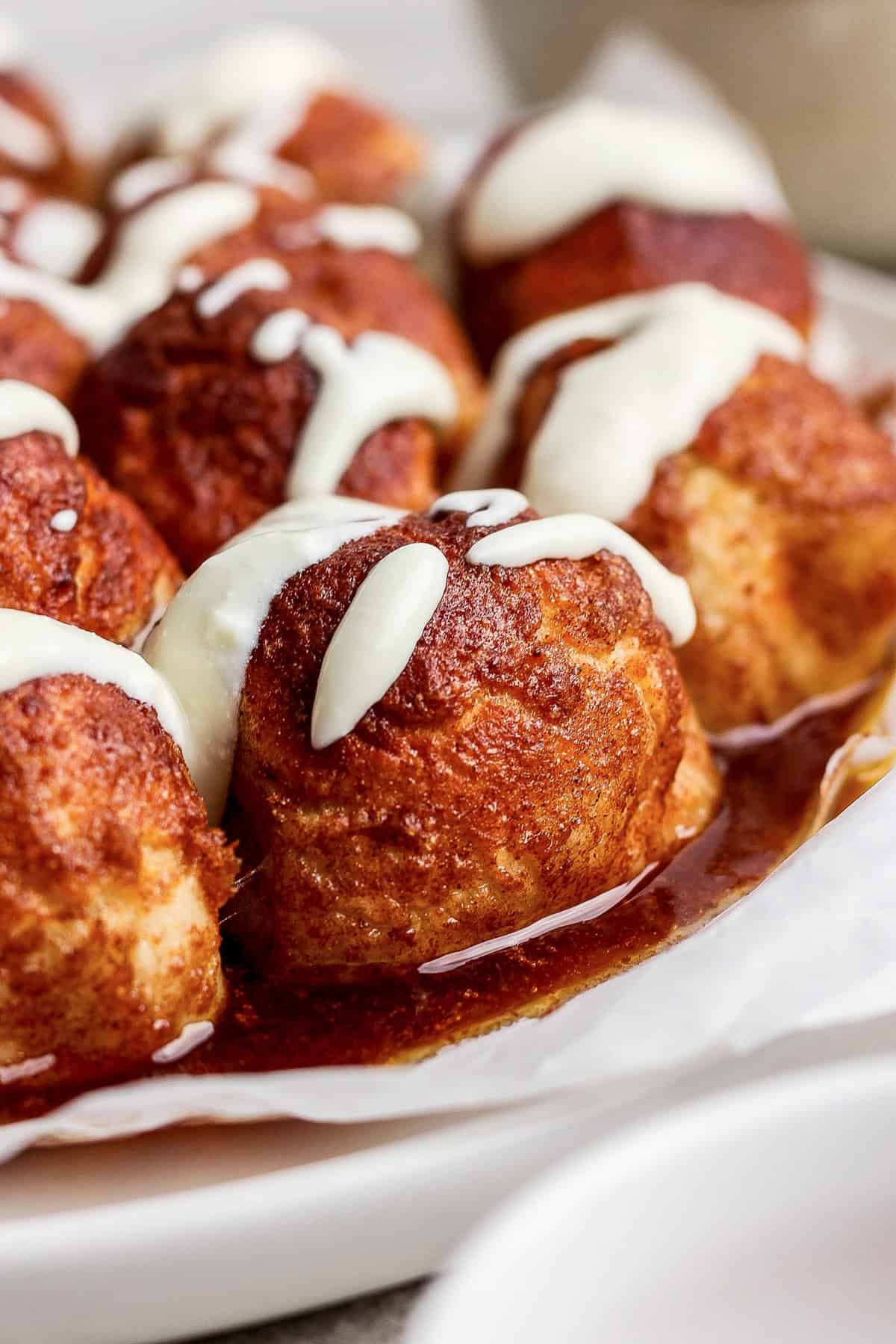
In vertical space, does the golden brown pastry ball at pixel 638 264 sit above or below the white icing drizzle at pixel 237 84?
below

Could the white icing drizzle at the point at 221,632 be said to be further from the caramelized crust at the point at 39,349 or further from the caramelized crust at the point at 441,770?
the caramelized crust at the point at 39,349

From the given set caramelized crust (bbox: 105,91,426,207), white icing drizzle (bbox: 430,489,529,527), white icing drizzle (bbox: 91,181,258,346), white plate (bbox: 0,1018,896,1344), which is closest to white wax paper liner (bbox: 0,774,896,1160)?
white plate (bbox: 0,1018,896,1344)

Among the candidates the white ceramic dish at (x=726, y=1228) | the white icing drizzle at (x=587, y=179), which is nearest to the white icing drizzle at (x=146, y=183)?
the white icing drizzle at (x=587, y=179)

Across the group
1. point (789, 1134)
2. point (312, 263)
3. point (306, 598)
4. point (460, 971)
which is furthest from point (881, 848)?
point (312, 263)

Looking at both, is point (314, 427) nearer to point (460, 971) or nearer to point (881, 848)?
point (460, 971)

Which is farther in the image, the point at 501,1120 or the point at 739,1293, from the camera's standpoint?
the point at 501,1120

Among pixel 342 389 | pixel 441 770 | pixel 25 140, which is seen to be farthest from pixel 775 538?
pixel 25 140
